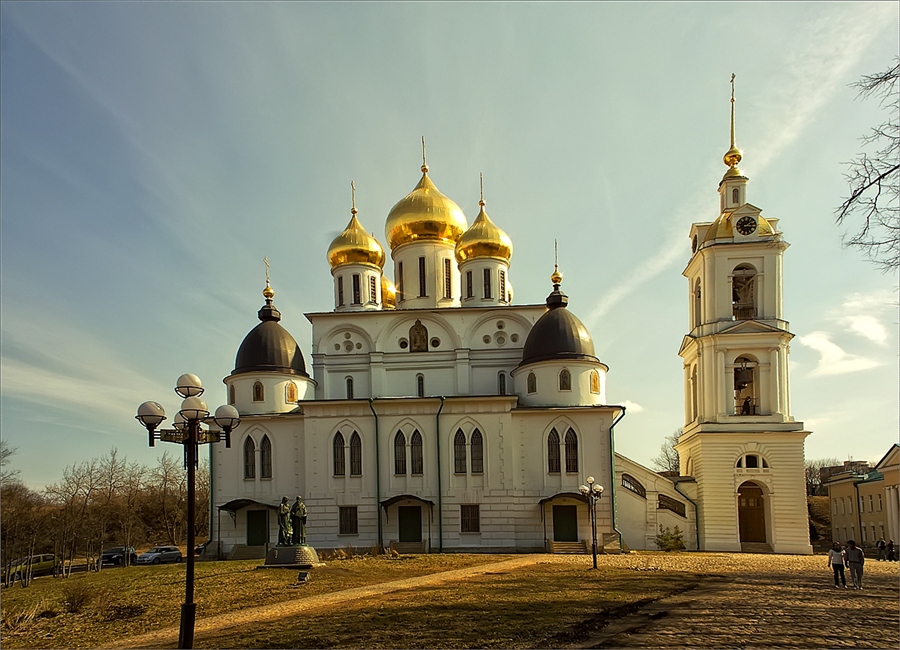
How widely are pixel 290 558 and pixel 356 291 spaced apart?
603 inches

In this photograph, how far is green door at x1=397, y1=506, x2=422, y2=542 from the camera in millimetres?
27797

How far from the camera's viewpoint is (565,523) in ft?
90.4

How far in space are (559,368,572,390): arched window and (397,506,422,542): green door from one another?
7.43m

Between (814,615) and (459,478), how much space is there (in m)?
17.1

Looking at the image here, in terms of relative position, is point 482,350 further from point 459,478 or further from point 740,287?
point 740,287

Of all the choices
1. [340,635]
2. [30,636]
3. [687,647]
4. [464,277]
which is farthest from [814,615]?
[464,277]

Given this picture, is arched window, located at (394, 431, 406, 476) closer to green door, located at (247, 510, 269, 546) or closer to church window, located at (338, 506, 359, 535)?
church window, located at (338, 506, 359, 535)

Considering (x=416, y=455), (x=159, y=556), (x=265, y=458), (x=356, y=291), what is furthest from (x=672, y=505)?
(x=159, y=556)

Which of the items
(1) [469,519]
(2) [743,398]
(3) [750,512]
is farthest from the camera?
(2) [743,398]

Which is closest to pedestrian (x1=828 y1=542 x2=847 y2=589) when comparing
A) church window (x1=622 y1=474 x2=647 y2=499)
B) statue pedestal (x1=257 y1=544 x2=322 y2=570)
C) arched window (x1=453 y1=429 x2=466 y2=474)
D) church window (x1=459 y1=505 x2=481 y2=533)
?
statue pedestal (x1=257 y1=544 x2=322 y2=570)

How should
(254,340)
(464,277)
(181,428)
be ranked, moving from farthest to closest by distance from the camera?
(464,277)
(254,340)
(181,428)

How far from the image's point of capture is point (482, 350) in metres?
31.5

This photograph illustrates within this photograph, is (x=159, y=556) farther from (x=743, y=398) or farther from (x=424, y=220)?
(x=743, y=398)

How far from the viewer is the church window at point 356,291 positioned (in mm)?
33250
